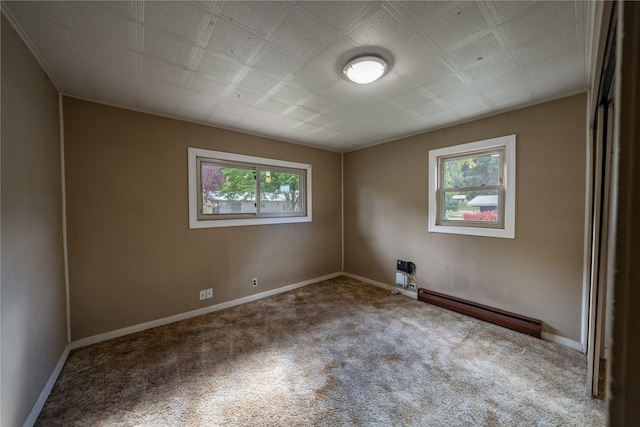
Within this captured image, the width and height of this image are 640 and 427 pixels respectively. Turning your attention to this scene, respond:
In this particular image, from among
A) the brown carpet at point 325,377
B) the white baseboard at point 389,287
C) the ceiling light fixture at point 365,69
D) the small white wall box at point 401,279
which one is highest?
the ceiling light fixture at point 365,69

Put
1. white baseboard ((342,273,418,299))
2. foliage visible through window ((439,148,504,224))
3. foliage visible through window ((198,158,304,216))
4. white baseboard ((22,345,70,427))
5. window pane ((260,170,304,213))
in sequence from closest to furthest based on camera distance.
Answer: white baseboard ((22,345,70,427)) → foliage visible through window ((439,148,504,224)) → foliage visible through window ((198,158,304,216)) → white baseboard ((342,273,418,299)) → window pane ((260,170,304,213))

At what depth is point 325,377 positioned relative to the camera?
199cm

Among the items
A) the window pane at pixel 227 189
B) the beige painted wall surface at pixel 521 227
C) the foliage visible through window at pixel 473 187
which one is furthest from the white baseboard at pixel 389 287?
the window pane at pixel 227 189

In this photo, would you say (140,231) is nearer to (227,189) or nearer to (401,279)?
(227,189)

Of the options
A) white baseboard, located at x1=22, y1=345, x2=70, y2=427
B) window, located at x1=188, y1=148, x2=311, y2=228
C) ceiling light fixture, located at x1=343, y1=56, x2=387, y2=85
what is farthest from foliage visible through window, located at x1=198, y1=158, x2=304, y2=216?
ceiling light fixture, located at x1=343, y1=56, x2=387, y2=85

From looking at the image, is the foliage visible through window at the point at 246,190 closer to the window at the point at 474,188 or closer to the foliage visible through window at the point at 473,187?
the window at the point at 474,188

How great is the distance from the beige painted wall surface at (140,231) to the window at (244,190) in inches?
4.2

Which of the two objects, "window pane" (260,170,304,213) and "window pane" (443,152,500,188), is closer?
"window pane" (443,152,500,188)

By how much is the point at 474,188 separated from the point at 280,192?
273 cm

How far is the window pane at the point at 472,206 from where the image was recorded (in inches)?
116

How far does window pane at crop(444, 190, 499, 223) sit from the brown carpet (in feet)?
4.09

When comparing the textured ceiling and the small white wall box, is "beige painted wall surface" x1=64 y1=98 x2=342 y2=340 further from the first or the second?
the small white wall box

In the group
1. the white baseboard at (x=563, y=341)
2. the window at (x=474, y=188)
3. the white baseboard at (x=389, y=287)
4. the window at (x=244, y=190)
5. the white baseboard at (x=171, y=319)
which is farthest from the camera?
the white baseboard at (x=389, y=287)

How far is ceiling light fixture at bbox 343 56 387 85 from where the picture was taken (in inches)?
70.3
